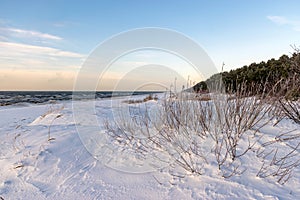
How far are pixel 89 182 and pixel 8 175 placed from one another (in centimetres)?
144

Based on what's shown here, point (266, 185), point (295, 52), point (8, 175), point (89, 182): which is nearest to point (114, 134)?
point (89, 182)

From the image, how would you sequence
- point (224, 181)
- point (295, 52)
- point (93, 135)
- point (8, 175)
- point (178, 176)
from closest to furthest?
point (224, 181) < point (178, 176) < point (8, 175) < point (93, 135) < point (295, 52)

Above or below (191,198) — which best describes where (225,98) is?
above

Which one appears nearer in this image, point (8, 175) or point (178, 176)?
point (178, 176)

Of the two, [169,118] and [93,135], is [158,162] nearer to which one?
[169,118]

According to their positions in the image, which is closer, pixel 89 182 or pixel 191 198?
pixel 191 198

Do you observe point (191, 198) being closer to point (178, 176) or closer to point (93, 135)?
point (178, 176)

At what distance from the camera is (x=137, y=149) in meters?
4.33

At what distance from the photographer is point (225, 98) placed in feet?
13.0

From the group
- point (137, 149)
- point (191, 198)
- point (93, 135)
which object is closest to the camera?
point (191, 198)

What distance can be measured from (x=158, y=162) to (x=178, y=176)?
1.78 ft

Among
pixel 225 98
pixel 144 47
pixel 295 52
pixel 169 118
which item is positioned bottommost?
pixel 169 118

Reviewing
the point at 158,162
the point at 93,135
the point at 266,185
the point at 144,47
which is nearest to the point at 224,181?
the point at 266,185

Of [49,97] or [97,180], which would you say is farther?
[49,97]
